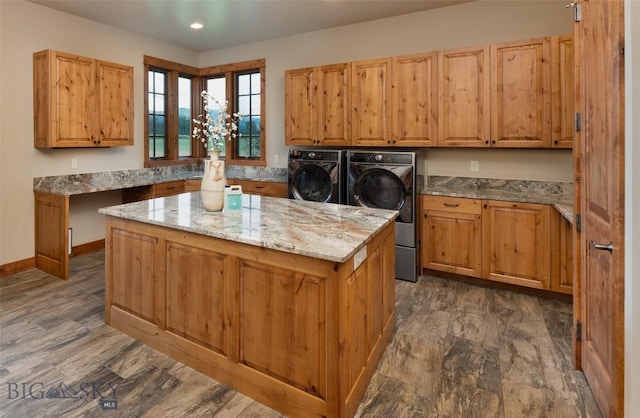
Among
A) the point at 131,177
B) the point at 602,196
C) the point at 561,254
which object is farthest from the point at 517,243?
the point at 131,177

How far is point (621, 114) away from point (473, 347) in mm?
1711

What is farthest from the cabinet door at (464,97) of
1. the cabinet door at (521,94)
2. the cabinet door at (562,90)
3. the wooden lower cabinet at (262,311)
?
the wooden lower cabinet at (262,311)

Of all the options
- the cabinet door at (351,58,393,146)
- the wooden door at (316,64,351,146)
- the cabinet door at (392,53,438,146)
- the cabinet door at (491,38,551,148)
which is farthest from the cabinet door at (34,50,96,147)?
the cabinet door at (491,38,551,148)

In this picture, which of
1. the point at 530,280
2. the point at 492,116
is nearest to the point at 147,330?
the point at 530,280

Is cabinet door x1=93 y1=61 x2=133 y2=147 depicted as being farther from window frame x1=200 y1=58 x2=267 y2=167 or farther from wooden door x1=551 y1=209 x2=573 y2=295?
wooden door x1=551 y1=209 x2=573 y2=295

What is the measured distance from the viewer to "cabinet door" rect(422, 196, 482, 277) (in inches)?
143

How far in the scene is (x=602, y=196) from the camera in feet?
6.01

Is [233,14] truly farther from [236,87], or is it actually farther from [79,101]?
[79,101]

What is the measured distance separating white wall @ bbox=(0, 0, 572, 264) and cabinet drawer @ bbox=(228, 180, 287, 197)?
5.18ft

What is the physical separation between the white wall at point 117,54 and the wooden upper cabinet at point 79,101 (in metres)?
0.21

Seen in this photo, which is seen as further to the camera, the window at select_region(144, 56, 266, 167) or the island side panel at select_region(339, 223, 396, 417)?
the window at select_region(144, 56, 266, 167)

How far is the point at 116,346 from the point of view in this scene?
2543 mm

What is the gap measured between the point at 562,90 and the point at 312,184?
2593 millimetres

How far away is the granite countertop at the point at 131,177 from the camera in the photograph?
4066 millimetres
